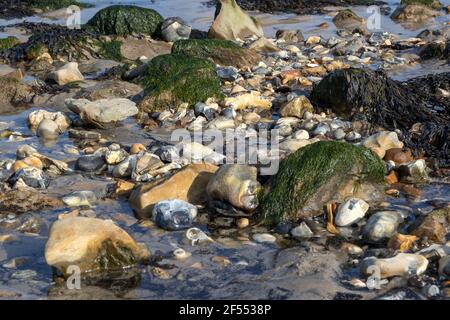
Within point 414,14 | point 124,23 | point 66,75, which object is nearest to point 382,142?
point 66,75

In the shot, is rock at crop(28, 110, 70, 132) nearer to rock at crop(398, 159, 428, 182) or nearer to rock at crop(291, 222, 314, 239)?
rock at crop(291, 222, 314, 239)

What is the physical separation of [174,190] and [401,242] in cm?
171

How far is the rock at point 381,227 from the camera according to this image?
15.5 feet

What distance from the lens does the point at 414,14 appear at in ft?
46.2

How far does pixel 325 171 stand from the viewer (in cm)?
522

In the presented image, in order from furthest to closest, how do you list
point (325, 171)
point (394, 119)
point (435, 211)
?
point (394, 119), point (325, 171), point (435, 211)

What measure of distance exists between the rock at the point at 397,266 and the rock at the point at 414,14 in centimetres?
1054

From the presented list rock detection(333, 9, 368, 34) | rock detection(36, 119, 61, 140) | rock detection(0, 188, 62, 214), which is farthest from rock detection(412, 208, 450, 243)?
rock detection(333, 9, 368, 34)

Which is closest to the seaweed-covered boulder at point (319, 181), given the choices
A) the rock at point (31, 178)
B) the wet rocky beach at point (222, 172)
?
the wet rocky beach at point (222, 172)

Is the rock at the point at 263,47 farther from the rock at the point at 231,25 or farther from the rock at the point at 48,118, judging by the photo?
the rock at the point at 48,118

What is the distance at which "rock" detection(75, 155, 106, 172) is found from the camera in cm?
611
